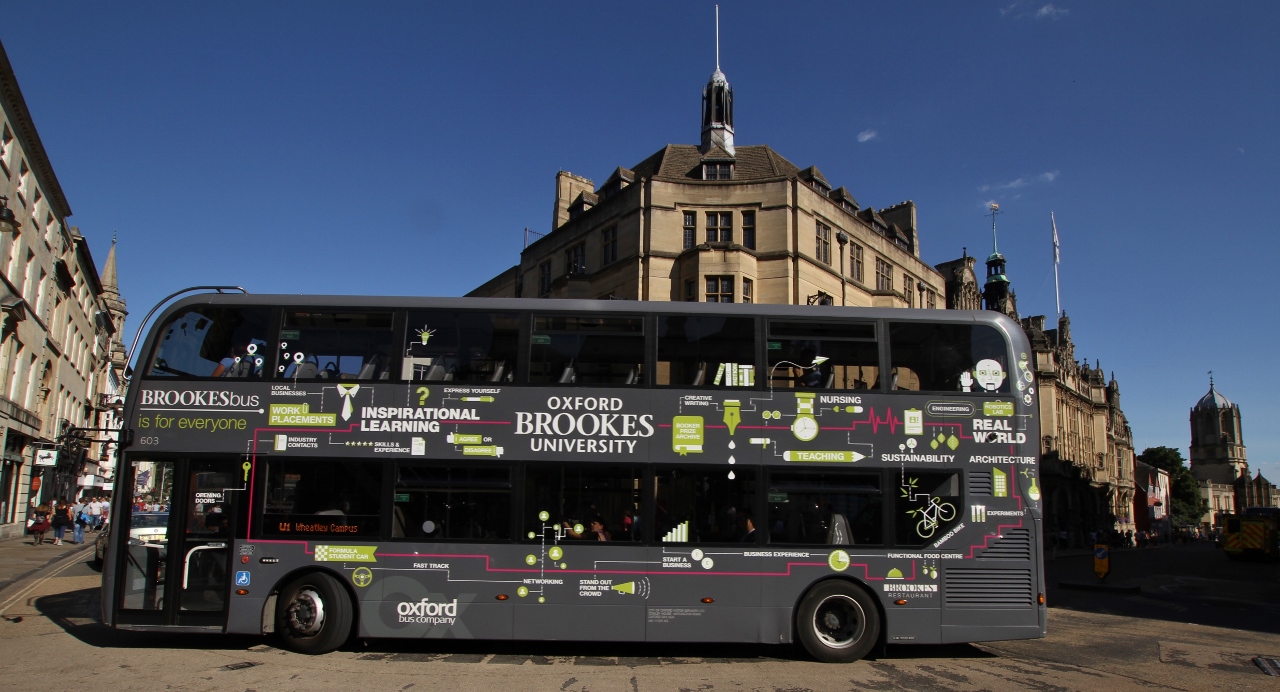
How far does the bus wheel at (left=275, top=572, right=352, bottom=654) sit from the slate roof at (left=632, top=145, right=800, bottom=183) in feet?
84.6

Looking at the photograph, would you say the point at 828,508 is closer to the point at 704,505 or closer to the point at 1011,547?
the point at 704,505

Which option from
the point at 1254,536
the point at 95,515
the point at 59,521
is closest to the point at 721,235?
the point at 59,521

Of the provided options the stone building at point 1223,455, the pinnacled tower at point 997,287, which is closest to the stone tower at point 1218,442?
the stone building at point 1223,455

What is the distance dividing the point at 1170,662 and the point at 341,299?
11.4 meters

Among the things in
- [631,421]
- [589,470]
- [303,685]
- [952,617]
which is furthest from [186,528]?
[952,617]

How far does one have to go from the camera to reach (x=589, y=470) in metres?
9.68

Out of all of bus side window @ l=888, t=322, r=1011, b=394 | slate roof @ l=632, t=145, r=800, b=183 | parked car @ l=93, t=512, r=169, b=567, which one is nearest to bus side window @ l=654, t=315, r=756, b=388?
bus side window @ l=888, t=322, r=1011, b=394

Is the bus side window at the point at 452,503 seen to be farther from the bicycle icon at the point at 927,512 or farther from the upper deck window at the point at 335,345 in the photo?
the bicycle icon at the point at 927,512

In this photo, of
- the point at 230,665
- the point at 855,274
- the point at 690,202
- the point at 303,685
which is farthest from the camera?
the point at 855,274

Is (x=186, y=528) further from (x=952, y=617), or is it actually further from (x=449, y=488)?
(x=952, y=617)

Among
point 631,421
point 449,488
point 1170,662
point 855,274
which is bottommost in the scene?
point 1170,662

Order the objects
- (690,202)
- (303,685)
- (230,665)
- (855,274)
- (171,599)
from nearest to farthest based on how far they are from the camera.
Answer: (303,685)
(230,665)
(171,599)
(690,202)
(855,274)

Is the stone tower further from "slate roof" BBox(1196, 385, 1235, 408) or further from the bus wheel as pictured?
the bus wheel

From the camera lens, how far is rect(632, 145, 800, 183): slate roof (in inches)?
1341
